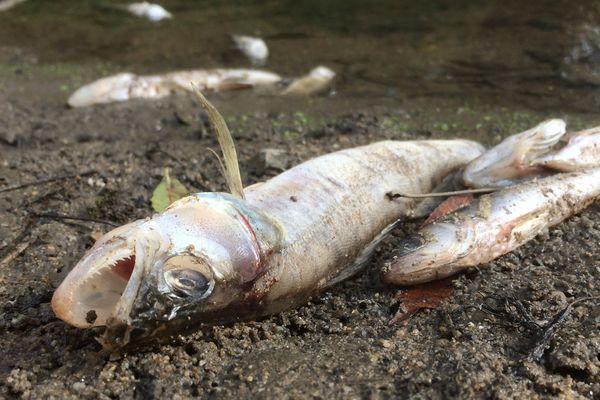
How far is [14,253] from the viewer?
374 centimetres

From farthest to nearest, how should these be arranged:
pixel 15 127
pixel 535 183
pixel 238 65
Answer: pixel 238 65, pixel 15 127, pixel 535 183

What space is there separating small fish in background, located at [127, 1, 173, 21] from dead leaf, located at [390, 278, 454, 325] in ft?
30.0

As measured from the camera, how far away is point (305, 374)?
9.42 ft

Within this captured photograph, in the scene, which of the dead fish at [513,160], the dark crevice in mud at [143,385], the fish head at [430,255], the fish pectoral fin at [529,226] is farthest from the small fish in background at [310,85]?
the dark crevice in mud at [143,385]

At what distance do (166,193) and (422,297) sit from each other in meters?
1.99

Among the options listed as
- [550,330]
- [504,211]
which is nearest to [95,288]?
[550,330]

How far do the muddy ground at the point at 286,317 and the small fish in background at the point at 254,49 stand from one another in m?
3.24

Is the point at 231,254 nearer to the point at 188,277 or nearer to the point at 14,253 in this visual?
the point at 188,277

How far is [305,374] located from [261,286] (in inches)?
18.1

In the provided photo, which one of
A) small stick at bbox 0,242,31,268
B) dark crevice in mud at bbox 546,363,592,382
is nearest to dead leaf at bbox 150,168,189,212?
small stick at bbox 0,242,31,268

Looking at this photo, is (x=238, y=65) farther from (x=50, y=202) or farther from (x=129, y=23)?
(x=50, y=202)

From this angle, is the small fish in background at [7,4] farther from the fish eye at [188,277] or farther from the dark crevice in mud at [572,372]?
the dark crevice in mud at [572,372]

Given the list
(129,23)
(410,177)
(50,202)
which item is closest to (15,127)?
(50,202)

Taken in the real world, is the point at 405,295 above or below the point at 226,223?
below
